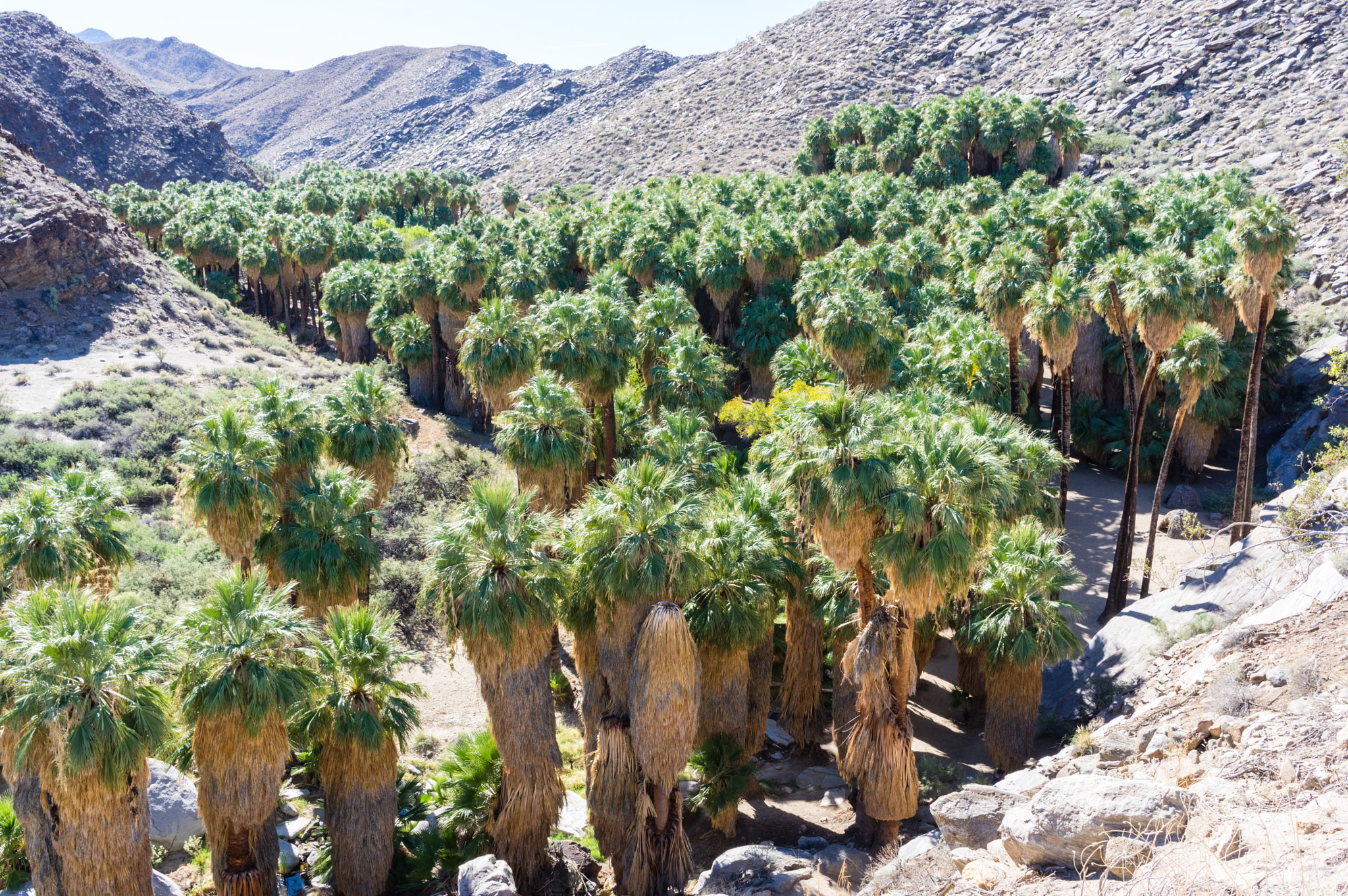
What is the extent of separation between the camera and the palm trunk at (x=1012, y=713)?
19.3 metres

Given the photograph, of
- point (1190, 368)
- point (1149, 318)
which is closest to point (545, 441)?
point (1149, 318)

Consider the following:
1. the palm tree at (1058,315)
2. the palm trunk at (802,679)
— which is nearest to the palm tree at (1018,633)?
the palm trunk at (802,679)

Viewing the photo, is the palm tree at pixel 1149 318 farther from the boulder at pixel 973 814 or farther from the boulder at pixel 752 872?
the boulder at pixel 752 872

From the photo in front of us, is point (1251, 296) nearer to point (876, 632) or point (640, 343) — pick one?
point (876, 632)

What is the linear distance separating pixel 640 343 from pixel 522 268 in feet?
39.0

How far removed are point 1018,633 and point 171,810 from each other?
58.6 ft

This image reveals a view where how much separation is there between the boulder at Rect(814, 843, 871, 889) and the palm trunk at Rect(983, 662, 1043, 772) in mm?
4558

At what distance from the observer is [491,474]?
37.2 m

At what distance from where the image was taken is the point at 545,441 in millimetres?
23531

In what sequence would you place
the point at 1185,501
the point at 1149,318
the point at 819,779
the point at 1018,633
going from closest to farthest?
1. the point at 1018,633
2. the point at 819,779
3. the point at 1149,318
4. the point at 1185,501

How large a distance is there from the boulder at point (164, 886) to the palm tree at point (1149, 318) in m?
23.8

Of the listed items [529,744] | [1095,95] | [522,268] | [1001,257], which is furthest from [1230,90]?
[529,744]

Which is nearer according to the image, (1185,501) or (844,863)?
(844,863)

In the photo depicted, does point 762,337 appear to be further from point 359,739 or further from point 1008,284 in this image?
point 359,739
